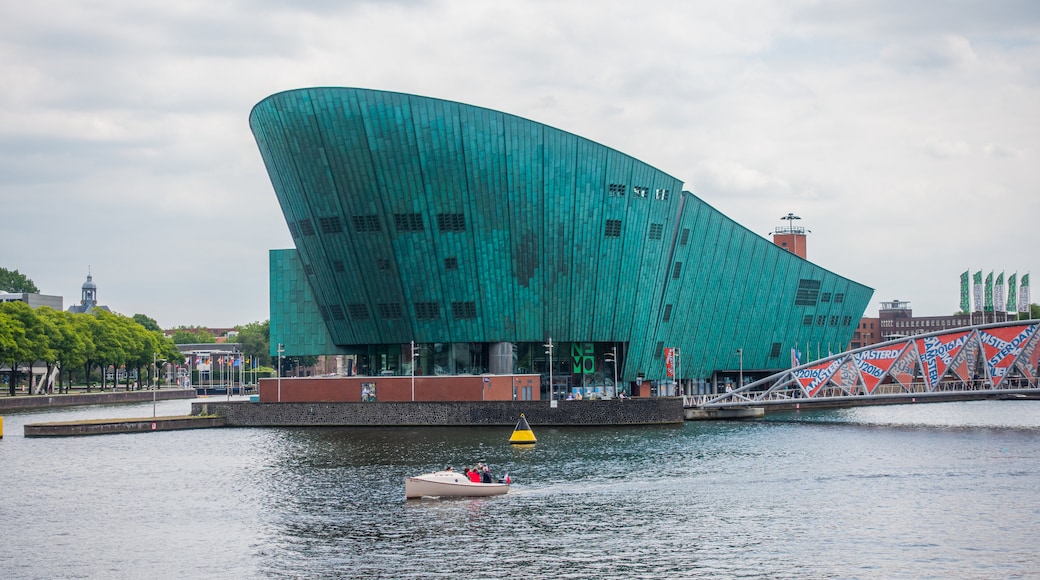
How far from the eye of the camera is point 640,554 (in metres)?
46.0

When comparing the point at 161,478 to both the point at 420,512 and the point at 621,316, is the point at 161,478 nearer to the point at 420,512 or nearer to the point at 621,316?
the point at 420,512

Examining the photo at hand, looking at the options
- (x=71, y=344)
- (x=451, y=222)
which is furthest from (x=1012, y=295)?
(x=71, y=344)

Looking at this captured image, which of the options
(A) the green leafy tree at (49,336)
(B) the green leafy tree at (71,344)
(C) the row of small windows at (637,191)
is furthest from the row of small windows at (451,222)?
(B) the green leafy tree at (71,344)

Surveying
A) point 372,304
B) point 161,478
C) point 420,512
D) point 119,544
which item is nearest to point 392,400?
point 372,304

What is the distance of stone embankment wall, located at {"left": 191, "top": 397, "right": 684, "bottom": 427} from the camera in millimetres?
96625

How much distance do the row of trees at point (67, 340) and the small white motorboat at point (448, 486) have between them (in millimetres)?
90869

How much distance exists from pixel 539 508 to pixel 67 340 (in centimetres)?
11554

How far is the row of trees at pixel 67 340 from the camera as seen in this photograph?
5512 inches

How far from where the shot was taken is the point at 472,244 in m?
108

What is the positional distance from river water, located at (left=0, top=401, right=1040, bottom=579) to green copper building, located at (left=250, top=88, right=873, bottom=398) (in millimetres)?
22176

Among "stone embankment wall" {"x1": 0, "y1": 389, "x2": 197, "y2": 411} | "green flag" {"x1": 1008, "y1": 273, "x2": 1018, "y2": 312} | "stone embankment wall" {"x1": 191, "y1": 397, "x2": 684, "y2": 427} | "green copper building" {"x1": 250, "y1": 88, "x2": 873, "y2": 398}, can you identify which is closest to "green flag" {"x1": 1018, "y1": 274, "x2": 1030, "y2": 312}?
"green flag" {"x1": 1008, "y1": 273, "x2": 1018, "y2": 312}

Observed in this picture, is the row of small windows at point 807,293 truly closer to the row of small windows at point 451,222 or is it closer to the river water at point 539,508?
the row of small windows at point 451,222

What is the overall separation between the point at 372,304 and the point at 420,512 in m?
58.1

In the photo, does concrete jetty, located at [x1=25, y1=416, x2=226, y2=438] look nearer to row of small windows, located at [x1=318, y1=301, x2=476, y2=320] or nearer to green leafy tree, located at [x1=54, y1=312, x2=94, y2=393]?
row of small windows, located at [x1=318, y1=301, x2=476, y2=320]
